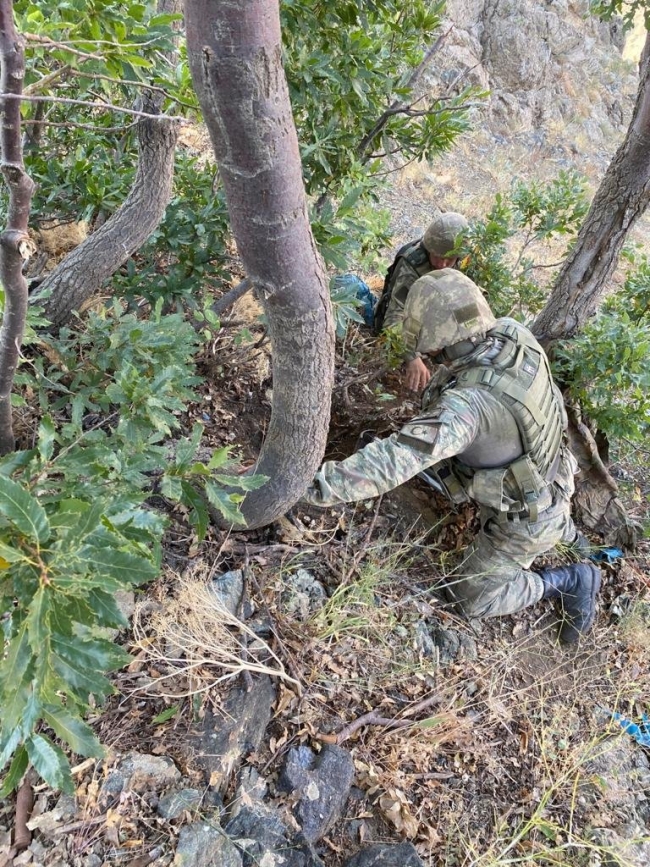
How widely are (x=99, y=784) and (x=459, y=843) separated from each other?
→ 4.32ft

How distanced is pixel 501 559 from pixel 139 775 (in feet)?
6.64

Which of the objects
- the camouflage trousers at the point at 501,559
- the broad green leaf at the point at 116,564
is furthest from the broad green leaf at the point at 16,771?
the camouflage trousers at the point at 501,559

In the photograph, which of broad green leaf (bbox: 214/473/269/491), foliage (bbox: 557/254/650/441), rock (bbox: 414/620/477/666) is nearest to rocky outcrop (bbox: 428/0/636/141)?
foliage (bbox: 557/254/650/441)

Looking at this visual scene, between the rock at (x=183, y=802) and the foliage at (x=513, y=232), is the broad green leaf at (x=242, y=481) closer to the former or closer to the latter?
the rock at (x=183, y=802)

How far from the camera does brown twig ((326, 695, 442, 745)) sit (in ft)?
6.79

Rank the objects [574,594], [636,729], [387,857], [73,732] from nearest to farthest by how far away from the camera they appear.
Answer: [73,732], [387,857], [636,729], [574,594]

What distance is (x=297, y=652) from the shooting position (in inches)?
86.7

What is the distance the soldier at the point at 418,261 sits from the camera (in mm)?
4102

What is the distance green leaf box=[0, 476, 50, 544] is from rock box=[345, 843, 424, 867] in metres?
1.58

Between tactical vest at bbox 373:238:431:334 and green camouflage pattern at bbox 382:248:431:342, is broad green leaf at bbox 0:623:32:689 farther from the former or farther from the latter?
tactical vest at bbox 373:238:431:334

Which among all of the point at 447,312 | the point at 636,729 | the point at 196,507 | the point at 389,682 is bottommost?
the point at 636,729

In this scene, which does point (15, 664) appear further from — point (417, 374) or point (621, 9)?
point (621, 9)

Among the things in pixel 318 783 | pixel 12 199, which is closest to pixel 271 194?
pixel 12 199

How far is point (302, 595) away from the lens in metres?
2.41
